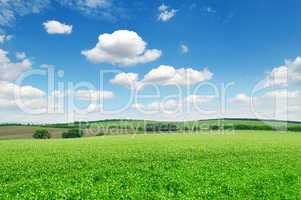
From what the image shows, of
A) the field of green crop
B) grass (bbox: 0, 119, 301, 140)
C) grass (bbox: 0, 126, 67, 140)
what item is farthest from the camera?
grass (bbox: 0, 119, 301, 140)

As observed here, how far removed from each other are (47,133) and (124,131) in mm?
25815

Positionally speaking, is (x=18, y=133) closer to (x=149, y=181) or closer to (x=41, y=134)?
(x=41, y=134)

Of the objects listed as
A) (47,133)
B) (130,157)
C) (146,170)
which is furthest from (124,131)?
Result: (146,170)

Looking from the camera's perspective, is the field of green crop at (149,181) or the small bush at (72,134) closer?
the field of green crop at (149,181)

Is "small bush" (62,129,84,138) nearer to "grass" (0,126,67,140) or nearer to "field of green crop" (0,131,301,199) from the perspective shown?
"grass" (0,126,67,140)

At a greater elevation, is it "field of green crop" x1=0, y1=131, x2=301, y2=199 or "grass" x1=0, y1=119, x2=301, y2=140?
"field of green crop" x1=0, y1=131, x2=301, y2=199

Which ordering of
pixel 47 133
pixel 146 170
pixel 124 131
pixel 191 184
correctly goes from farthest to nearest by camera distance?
1. pixel 124 131
2. pixel 47 133
3. pixel 146 170
4. pixel 191 184

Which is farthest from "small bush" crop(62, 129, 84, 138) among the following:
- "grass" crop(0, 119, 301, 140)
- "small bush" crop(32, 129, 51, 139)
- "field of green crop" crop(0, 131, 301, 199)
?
"field of green crop" crop(0, 131, 301, 199)

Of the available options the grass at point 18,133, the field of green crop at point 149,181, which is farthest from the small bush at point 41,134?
the field of green crop at point 149,181

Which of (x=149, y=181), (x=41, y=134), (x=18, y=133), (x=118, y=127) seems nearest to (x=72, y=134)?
(x=41, y=134)

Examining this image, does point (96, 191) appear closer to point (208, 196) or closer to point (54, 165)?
point (208, 196)

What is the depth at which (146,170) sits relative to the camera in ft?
69.7

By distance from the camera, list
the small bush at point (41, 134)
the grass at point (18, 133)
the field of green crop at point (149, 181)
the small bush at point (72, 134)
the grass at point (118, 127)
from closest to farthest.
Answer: the field of green crop at point (149, 181) → the grass at point (18, 133) → the small bush at point (41, 134) → the small bush at point (72, 134) → the grass at point (118, 127)

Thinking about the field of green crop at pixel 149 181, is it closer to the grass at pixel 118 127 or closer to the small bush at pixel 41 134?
the small bush at pixel 41 134
